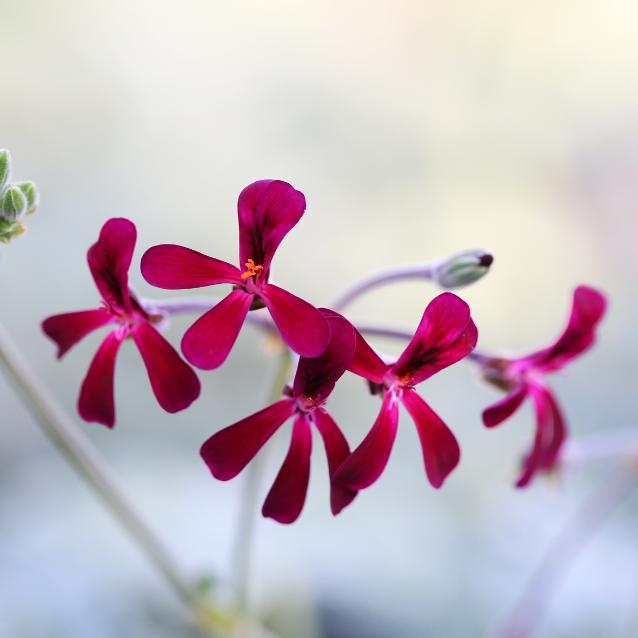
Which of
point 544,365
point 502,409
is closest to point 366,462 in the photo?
point 502,409

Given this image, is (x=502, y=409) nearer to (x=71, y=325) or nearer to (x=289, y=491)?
(x=289, y=491)

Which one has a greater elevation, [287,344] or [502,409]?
[502,409]

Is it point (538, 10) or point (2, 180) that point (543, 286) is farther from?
point (2, 180)

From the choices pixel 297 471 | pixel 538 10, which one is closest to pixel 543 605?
pixel 297 471

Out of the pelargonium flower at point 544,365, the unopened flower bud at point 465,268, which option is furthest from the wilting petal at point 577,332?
the unopened flower bud at point 465,268

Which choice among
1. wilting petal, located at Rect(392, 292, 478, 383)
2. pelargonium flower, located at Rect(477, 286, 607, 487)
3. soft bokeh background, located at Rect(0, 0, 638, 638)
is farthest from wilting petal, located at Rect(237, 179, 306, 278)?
soft bokeh background, located at Rect(0, 0, 638, 638)

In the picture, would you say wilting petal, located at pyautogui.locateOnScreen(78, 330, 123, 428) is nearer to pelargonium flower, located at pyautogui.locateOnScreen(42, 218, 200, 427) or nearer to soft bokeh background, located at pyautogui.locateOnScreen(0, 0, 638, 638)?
pelargonium flower, located at pyautogui.locateOnScreen(42, 218, 200, 427)

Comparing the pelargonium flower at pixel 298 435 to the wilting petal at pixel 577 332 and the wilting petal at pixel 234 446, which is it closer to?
the wilting petal at pixel 234 446
